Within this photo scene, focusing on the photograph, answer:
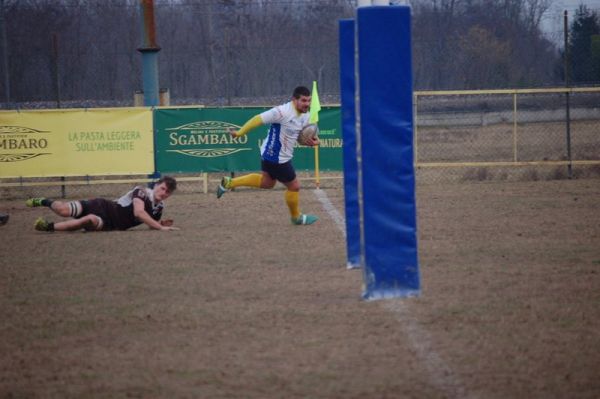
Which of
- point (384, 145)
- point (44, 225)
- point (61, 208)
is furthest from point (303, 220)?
point (384, 145)

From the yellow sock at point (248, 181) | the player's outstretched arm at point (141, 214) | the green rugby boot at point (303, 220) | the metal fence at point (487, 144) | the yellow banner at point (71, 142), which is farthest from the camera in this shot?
the metal fence at point (487, 144)

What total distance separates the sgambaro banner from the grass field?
5204 millimetres

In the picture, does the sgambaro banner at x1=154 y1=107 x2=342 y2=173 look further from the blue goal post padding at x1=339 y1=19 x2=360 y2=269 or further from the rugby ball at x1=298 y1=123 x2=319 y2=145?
the blue goal post padding at x1=339 y1=19 x2=360 y2=269

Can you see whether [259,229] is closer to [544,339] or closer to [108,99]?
[544,339]

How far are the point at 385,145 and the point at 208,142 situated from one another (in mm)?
10455

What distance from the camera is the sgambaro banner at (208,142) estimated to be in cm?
1733

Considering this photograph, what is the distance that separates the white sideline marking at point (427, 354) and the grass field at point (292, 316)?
0.05 feet

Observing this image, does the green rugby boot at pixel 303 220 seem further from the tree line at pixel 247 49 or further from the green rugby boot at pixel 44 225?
the tree line at pixel 247 49

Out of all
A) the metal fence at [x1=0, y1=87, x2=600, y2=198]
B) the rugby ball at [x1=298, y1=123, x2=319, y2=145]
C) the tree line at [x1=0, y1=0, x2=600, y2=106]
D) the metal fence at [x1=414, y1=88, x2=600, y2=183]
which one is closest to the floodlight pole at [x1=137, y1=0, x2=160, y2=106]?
the metal fence at [x1=0, y1=87, x2=600, y2=198]

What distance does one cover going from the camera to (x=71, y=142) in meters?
17.0

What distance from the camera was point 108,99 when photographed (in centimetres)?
2272

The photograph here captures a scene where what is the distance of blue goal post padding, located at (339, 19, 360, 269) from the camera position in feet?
29.2

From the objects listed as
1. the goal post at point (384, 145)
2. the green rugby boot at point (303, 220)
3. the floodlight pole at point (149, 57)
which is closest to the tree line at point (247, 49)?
the floodlight pole at point (149, 57)

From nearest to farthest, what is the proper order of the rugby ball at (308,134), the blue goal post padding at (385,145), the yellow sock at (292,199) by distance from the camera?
the blue goal post padding at (385,145) → the rugby ball at (308,134) → the yellow sock at (292,199)
